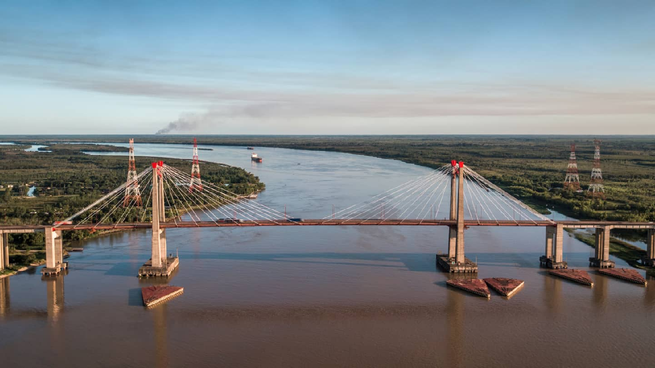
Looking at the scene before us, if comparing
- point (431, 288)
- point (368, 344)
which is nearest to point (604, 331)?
point (431, 288)

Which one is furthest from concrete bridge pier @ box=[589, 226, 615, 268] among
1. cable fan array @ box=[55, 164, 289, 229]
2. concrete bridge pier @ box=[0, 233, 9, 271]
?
concrete bridge pier @ box=[0, 233, 9, 271]

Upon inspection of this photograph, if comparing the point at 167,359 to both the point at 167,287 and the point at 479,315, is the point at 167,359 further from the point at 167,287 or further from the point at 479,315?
the point at 479,315

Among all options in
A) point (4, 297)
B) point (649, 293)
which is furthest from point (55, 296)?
point (649, 293)

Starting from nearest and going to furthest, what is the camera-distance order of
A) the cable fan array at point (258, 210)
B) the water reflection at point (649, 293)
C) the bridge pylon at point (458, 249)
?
1. the water reflection at point (649, 293)
2. the bridge pylon at point (458, 249)
3. the cable fan array at point (258, 210)

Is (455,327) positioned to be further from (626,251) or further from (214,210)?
(214,210)

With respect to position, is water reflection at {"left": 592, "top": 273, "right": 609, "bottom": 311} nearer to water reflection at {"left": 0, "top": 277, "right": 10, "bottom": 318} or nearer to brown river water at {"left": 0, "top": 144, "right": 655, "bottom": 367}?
brown river water at {"left": 0, "top": 144, "right": 655, "bottom": 367}

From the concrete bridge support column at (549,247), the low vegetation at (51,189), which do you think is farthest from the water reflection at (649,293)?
the low vegetation at (51,189)

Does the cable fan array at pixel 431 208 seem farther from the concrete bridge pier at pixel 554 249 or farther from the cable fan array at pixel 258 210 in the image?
the concrete bridge pier at pixel 554 249
